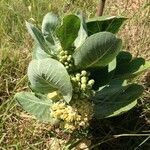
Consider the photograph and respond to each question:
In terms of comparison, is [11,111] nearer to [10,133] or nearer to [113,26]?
[10,133]

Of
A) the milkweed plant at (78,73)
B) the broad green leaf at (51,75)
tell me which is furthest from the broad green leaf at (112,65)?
the broad green leaf at (51,75)

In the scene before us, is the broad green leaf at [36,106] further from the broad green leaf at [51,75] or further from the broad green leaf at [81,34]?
the broad green leaf at [81,34]

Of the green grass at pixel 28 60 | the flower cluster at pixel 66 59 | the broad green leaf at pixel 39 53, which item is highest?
the flower cluster at pixel 66 59

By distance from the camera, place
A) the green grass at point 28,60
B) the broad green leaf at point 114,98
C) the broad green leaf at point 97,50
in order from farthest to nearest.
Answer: the green grass at point 28,60
the broad green leaf at point 114,98
the broad green leaf at point 97,50

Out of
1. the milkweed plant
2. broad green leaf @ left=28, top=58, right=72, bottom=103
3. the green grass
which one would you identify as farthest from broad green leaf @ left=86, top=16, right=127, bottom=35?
the green grass

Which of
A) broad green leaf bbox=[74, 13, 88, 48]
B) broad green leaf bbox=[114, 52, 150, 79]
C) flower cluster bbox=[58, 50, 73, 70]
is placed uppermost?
broad green leaf bbox=[74, 13, 88, 48]

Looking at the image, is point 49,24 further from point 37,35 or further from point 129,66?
point 129,66

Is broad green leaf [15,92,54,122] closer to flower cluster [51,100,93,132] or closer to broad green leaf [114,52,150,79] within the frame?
flower cluster [51,100,93,132]

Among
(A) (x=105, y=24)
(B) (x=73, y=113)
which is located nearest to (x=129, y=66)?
(A) (x=105, y=24)
